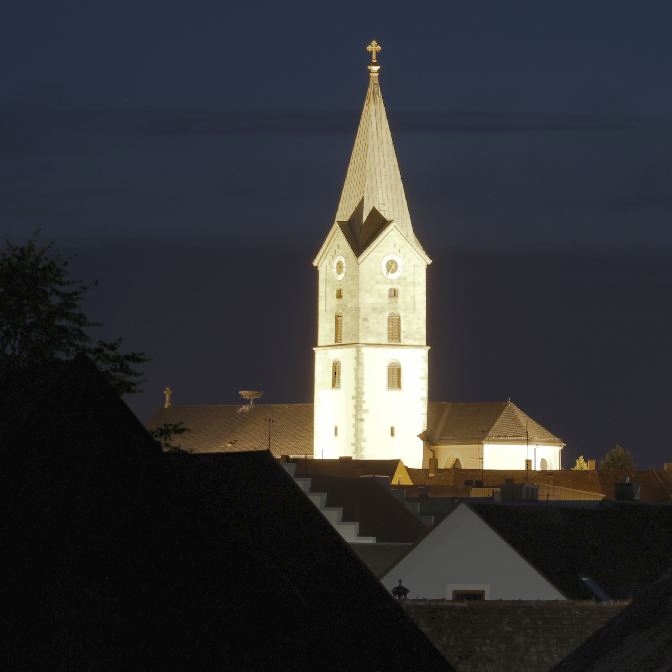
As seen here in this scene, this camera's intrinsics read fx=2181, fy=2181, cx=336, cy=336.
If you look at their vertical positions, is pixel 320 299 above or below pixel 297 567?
above

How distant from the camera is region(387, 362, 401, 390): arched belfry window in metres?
155

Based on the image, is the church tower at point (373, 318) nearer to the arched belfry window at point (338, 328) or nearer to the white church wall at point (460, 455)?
the arched belfry window at point (338, 328)

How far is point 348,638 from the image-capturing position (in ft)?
66.1

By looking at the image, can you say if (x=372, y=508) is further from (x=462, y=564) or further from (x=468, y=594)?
(x=468, y=594)

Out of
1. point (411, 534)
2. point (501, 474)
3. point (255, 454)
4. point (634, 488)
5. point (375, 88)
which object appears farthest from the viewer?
point (375, 88)

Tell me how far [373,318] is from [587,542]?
115099 millimetres

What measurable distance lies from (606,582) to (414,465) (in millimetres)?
114913

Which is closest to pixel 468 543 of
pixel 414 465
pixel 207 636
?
pixel 207 636

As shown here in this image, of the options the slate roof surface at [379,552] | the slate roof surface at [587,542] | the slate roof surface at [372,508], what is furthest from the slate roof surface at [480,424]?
the slate roof surface at [587,542]

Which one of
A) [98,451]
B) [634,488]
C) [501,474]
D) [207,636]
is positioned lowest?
[207,636]

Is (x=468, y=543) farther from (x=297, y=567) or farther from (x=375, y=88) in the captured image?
(x=375, y=88)

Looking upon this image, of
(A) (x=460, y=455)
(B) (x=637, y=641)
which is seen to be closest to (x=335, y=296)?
(A) (x=460, y=455)

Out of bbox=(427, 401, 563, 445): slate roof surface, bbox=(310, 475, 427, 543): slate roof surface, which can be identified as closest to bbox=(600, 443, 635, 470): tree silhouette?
bbox=(427, 401, 563, 445): slate roof surface

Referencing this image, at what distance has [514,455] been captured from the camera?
15862cm
